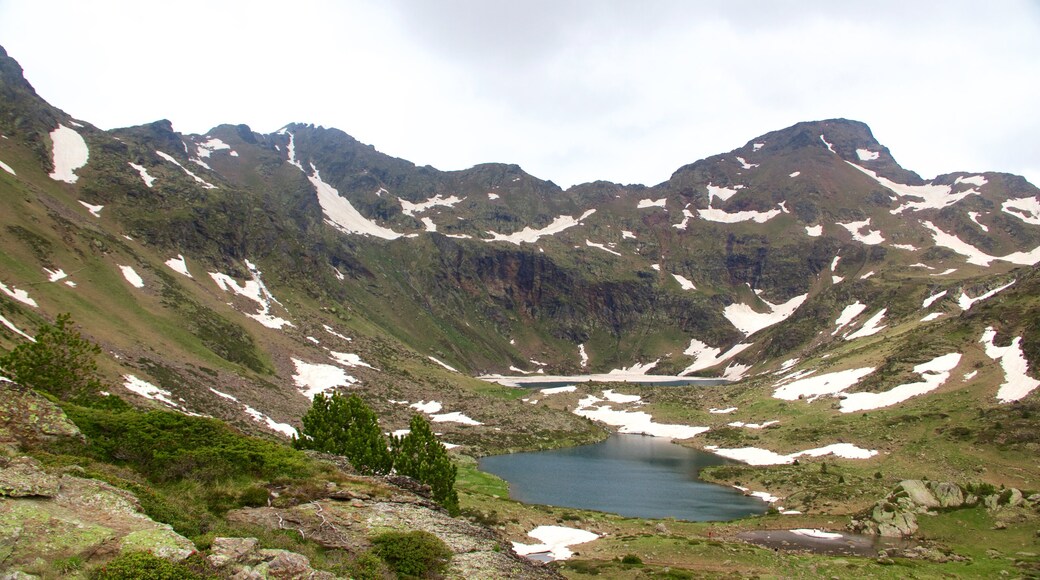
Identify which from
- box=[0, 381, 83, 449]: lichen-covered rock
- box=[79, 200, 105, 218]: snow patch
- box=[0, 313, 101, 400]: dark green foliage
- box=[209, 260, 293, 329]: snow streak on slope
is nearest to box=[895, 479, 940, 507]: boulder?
box=[0, 381, 83, 449]: lichen-covered rock

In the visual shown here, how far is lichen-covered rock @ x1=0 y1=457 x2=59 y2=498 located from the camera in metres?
11.1

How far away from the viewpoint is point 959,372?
8594 cm

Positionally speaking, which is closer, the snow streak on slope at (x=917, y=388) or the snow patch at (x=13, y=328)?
the snow patch at (x=13, y=328)

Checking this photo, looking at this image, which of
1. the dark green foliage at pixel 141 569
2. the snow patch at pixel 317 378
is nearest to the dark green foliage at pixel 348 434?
the dark green foliage at pixel 141 569

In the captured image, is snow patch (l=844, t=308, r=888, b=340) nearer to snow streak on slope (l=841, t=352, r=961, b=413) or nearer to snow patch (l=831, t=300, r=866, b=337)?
snow patch (l=831, t=300, r=866, b=337)

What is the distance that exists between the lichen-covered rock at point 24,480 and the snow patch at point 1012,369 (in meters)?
91.5

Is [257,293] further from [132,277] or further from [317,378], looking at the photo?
[317,378]

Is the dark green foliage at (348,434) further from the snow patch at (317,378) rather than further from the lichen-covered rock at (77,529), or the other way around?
the snow patch at (317,378)

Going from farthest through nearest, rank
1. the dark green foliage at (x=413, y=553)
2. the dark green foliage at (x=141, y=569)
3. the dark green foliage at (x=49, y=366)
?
the dark green foliage at (x=49, y=366) < the dark green foliage at (x=413, y=553) < the dark green foliage at (x=141, y=569)

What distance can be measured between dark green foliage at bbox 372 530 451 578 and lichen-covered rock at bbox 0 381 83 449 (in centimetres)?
903

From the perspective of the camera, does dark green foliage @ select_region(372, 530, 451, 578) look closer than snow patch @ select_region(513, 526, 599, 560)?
Yes

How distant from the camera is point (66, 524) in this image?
1076 cm

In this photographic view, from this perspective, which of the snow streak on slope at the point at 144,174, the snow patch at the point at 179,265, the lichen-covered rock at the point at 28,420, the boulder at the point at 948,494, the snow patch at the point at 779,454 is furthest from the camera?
the snow streak on slope at the point at 144,174

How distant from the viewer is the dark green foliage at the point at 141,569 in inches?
383
